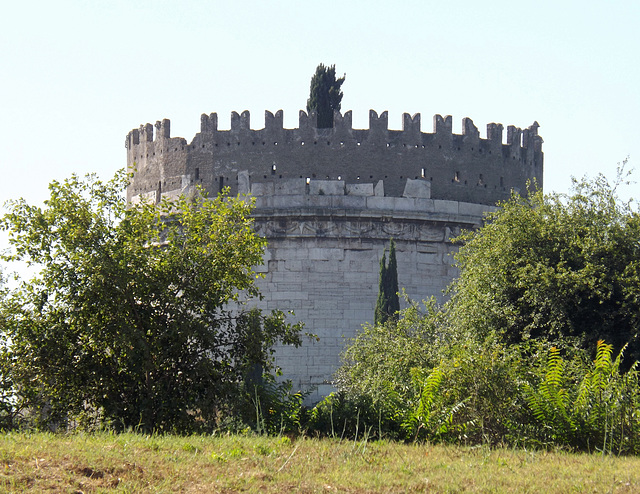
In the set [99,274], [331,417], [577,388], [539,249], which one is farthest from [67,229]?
[539,249]

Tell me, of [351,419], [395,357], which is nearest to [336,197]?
[395,357]

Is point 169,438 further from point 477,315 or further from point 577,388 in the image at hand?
point 477,315

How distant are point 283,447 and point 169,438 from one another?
3.74 ft

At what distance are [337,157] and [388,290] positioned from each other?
153 inches

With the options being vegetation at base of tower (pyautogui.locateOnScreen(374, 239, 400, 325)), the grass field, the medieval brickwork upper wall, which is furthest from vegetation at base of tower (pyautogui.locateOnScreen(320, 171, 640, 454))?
the medieval brickwork upper wall

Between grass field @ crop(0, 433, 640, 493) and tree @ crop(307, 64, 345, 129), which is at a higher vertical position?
tree @ crop(307, 64, 345, 129)

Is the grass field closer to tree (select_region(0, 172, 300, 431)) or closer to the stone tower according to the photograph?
tree (select_region(0, 172, 300, 431))

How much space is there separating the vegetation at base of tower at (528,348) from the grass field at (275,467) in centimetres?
72

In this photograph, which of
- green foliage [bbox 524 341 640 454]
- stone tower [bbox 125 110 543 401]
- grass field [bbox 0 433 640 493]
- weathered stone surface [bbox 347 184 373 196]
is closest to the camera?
grass field [bbox 0 433 640 493]

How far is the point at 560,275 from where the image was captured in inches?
534

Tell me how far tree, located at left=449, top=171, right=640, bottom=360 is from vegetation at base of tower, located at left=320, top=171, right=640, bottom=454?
0.06 feet

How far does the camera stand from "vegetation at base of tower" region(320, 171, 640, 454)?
34.3 feet

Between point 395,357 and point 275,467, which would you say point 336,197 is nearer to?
point 395,357

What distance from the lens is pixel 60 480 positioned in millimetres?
7539
